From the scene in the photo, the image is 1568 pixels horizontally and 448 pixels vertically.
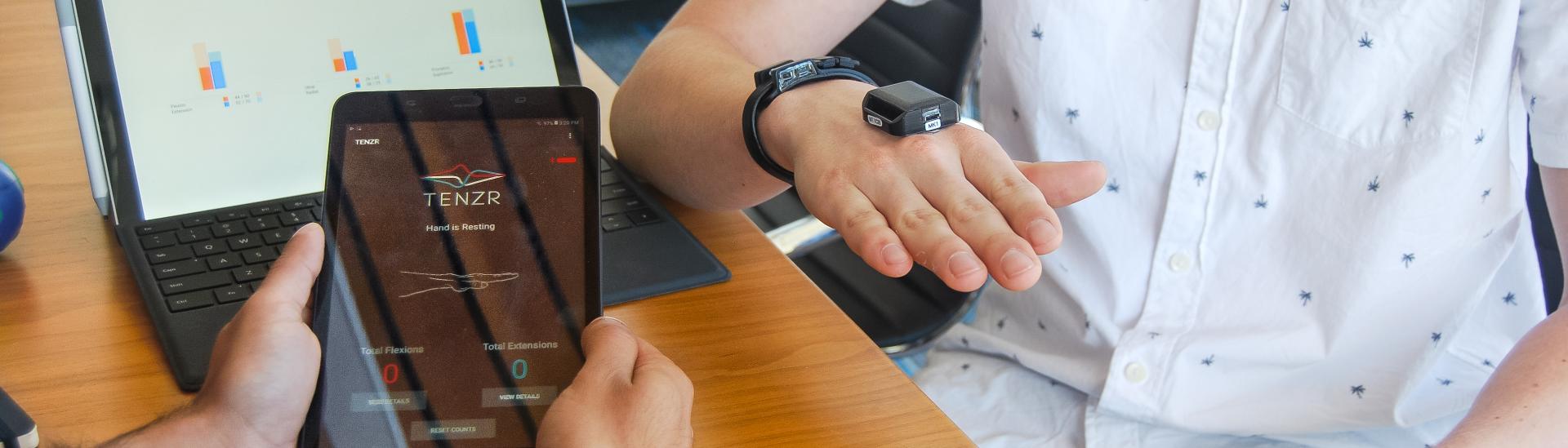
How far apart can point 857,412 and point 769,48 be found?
401mm

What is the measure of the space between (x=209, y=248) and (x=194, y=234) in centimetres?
2

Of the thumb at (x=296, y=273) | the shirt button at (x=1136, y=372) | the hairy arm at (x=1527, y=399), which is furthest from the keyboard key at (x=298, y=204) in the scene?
the hairy arm at (x=1527, y=399)

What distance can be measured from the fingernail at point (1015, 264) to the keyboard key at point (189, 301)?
0.47 meters

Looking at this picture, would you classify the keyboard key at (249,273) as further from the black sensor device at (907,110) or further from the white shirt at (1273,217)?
the white shirt at (1273,217)

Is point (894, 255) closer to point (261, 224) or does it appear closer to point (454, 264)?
point (454, 264)

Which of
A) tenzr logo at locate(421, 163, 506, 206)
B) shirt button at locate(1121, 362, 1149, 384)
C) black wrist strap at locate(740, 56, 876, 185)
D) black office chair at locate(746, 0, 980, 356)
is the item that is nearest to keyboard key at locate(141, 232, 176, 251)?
tenzr logo at locate(421, 163, 506, 206)

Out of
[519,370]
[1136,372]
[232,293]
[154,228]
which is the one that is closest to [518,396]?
[519,370]

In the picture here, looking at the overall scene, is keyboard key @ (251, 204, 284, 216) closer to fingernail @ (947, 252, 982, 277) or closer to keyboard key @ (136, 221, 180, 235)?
keyboard key @ (136, 221, 180, 235)

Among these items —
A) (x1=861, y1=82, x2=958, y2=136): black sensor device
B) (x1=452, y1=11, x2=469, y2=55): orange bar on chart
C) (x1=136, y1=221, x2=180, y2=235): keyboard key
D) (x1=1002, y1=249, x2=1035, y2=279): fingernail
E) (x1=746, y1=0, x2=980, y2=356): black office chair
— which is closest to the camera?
(x1=1002, y1=249, x2=1035, y2=279): fingernail

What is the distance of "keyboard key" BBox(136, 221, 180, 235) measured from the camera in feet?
2.30

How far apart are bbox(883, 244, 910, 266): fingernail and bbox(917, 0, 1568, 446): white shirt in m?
0.38

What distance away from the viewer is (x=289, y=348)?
52cm

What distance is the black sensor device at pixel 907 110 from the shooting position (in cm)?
60

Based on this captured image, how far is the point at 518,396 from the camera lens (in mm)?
522
